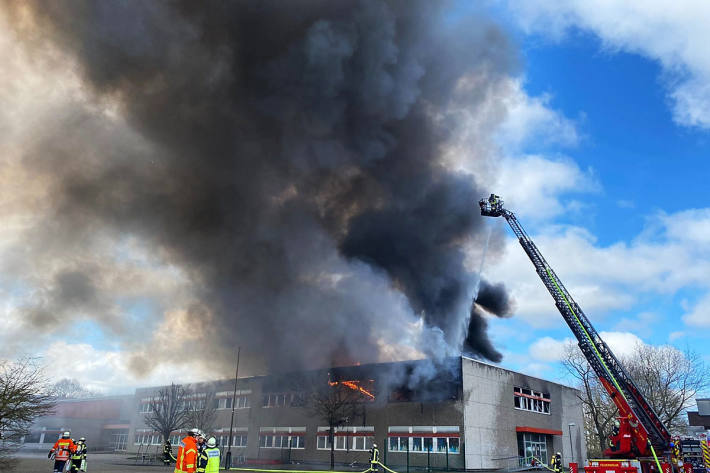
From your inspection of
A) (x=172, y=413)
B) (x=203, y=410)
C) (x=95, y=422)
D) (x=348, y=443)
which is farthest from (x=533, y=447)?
(x=95, y=422)

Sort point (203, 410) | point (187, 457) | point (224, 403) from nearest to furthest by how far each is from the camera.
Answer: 1. point (187, 457)
2. point (203, 410)
3. point (224, 403)

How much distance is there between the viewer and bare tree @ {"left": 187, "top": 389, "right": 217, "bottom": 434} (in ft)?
120

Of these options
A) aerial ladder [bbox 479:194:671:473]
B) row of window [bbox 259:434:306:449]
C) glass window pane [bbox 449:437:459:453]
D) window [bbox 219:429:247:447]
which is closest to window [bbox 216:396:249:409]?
window [bbox 219:429:247:447]

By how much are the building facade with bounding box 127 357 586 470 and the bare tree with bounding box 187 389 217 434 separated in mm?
1102

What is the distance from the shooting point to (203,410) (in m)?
36.6

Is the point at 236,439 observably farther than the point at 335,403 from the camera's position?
Yes

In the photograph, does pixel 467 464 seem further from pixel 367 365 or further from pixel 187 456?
pixel 187 456

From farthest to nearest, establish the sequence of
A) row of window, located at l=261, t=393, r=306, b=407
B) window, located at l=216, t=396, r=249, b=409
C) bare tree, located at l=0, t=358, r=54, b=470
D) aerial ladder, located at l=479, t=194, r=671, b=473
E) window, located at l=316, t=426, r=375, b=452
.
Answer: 1. window, located at l=216, t=396, r=249, b=409
2. row of window, located at l=261, t=393, r=306, b=407
3. window, located at l=316, t=426, r=375, b=452
4. aerial ladder, located at l=479, t=194, r=671, b=473
5. bare tree, located at l=0, t=358, r=54, b=470

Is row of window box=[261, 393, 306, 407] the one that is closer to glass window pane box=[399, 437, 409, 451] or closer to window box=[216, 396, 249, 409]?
window box=[216, 396, 249, 409]

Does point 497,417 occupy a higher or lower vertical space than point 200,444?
higher

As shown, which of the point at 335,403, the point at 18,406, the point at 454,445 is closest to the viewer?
the point at 18,406

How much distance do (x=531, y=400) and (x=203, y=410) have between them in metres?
24.1

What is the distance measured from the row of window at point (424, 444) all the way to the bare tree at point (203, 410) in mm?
15071

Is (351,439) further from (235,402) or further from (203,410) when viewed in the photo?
(203,410)
